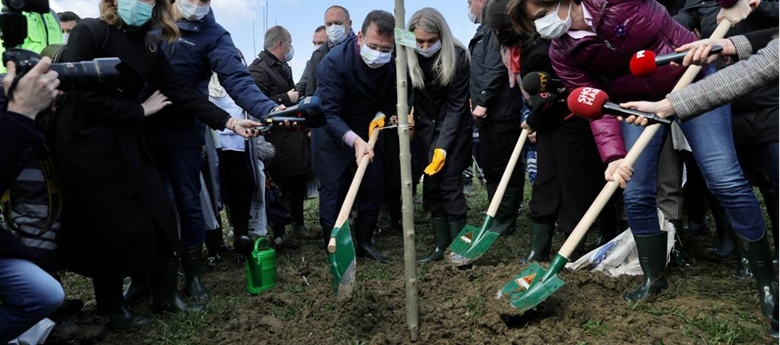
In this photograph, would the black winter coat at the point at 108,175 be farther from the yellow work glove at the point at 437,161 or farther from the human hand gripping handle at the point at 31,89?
the yellow work glove at the point at 437,161

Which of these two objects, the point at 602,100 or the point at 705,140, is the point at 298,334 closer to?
the point at 602,100

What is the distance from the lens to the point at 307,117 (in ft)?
11.6

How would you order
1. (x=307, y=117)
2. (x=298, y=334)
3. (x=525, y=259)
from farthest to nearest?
1. (x=525, y=259)
2. (x=307, y=117)
3. (x=298, y=334)

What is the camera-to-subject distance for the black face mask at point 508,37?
3763 millimetres

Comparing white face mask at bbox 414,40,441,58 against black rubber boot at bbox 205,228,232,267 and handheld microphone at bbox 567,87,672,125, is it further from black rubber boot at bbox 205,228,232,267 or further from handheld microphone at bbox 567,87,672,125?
black rubber boot at bbox 205,228,232,267

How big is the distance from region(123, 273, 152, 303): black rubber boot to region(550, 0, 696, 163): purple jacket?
8.72 ft

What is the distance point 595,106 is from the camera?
99.9 inches

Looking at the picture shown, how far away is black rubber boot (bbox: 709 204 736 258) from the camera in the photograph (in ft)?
13.4

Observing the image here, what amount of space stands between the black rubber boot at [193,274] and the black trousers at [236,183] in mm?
1086

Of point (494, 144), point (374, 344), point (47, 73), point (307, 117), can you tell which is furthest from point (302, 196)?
point (47, 73)

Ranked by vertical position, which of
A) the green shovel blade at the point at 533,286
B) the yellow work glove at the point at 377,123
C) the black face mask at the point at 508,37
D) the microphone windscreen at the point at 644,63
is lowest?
the green shovel blade at the point at 533,286

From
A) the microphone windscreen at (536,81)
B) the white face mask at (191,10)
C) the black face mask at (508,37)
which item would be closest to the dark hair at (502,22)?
the black face mask at (508,37)

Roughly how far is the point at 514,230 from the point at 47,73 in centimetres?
393

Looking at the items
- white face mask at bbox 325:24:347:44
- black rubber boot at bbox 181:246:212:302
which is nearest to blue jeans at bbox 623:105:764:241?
black rubber boot at bbox 181:246:212:302
